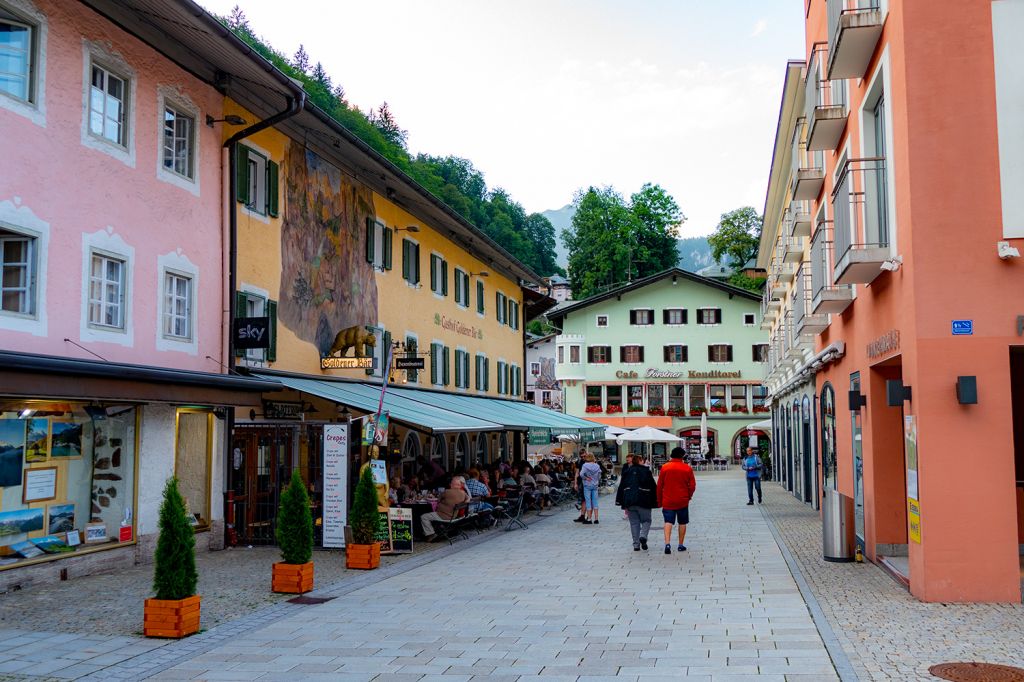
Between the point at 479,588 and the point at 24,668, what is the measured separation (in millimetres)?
5341

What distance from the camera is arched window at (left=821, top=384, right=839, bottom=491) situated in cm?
1795

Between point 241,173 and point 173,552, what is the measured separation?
8.89 m

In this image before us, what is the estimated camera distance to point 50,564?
12.0m

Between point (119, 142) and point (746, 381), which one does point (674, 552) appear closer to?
point (119, 142)

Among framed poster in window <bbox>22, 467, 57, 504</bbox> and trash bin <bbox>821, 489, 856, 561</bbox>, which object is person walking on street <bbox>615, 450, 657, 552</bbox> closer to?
trash bin <bbox>821, 489, 856, 561</bbox>

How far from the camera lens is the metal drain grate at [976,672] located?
7047mm

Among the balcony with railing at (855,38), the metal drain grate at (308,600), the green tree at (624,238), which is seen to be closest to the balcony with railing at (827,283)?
the balcony with railing at (855,38)

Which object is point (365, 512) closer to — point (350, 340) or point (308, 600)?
point (308, 600)

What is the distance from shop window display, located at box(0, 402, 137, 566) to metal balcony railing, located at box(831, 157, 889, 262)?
9.99m

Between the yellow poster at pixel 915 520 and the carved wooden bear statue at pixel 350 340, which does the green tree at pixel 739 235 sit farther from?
the yellow poster at pixel 915 520

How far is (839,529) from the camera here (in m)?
13.7

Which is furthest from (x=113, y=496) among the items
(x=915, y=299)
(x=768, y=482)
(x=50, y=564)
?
(x=768, y=482)

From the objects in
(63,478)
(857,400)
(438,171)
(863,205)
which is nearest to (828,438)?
(857,400)

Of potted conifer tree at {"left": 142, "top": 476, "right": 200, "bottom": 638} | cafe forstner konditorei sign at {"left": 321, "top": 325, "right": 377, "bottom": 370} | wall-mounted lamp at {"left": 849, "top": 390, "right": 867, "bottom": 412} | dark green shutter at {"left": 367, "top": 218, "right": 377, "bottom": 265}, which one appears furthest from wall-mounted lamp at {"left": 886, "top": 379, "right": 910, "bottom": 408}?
dark green shutter at {"left": 367, "top": 218, "right": 377, "bottom": 265}
